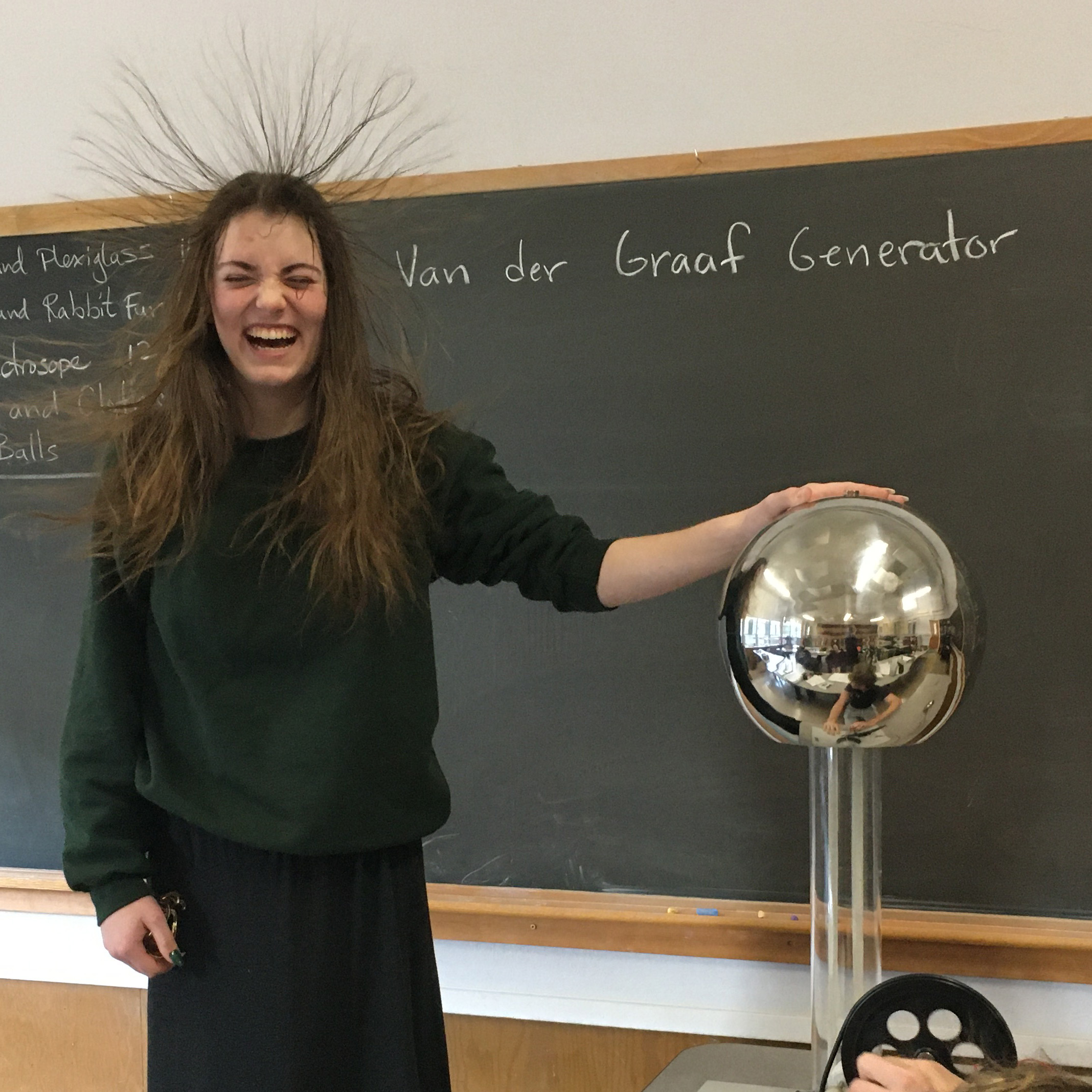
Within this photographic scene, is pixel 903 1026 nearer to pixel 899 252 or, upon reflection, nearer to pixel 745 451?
pixel 745 451

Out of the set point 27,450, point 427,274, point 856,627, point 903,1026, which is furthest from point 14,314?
point 903,1026

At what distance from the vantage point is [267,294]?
979 millimetres

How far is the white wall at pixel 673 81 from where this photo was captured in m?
1.29

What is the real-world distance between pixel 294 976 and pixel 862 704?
0.58 meters

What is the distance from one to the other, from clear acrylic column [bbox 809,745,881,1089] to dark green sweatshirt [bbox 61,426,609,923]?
0.29 meters

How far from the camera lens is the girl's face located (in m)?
0.99

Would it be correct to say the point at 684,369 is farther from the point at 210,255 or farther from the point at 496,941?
the point at 496,941

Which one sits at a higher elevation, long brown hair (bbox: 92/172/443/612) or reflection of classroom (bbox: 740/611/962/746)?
long brown hair (bbox: 92/172/443/612)

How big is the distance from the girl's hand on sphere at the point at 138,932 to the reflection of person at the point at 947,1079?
63 cm

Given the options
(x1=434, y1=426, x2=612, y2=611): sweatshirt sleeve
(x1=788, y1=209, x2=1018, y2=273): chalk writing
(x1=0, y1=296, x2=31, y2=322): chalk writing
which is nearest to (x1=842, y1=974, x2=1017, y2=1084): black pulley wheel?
(x1=434, y1=426, x2=612, y2=611): sweatshirt sleeve

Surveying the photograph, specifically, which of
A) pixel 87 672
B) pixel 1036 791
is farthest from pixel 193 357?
pixel 1036 791

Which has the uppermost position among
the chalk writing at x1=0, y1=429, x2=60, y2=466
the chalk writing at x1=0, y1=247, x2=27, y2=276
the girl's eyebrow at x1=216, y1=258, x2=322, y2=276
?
the chalk writing at x1=0, y1=247, x2=27, y2=276

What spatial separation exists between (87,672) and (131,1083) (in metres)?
0.97

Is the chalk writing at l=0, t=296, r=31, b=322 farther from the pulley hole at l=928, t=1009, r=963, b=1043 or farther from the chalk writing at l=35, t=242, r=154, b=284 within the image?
the pulley hole at l=928, t=1009, r=963, b=1043
